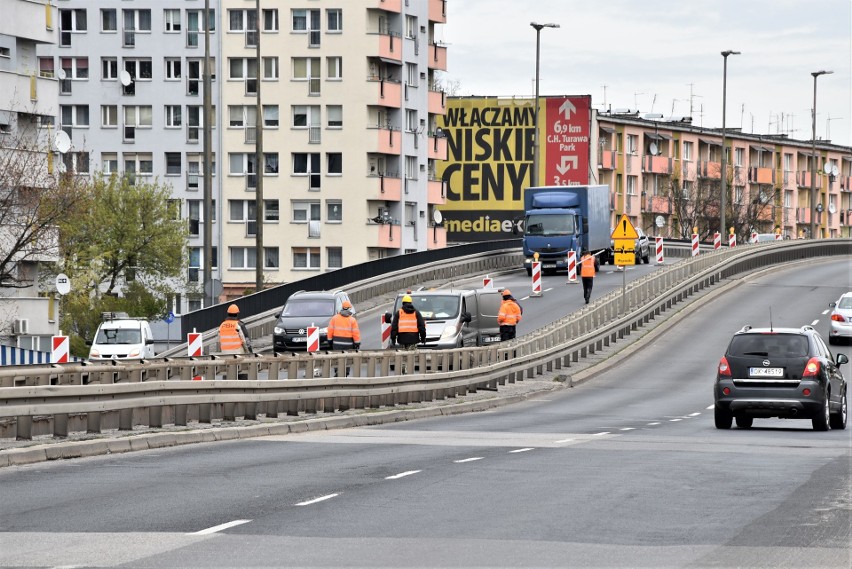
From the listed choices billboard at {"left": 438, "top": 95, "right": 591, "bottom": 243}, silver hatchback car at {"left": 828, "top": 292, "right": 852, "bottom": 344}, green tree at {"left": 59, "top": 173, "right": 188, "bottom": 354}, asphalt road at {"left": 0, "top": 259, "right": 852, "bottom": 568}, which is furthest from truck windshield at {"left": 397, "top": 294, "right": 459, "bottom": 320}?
billboard at {"left": 438, "top": 95, "right": 591, "bottom": 243}

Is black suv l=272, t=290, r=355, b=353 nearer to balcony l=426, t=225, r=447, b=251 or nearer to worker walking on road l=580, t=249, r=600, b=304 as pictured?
worker walking on road l=580, t=249, r=600, b=304

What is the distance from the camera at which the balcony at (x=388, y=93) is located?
10775 cm

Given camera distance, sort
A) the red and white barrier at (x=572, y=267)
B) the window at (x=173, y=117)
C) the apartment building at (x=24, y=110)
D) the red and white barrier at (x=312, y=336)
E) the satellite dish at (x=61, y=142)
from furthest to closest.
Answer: the window at (x=173, y=117) → the red and white barrier at (x=572, y=267) → the satellite dish at (x=61, y=142) → the apartment building at (x=24, y=110) → the red and white barrier at (x=312, y=336)

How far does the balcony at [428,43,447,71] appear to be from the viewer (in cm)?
11388

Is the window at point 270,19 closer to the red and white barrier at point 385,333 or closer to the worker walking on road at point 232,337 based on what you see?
the red and white barrier at point 385,333

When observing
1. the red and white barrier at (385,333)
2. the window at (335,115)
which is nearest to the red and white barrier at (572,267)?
the red and white barrier at (385,333)

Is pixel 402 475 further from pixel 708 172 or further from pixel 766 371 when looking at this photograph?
pixel 708 172

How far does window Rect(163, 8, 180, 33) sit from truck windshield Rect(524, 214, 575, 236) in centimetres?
4382

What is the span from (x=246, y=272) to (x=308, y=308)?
60.5 metres

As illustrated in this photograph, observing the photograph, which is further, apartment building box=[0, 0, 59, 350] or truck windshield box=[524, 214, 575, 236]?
truck windshield box=[524, 214, 575, 236]

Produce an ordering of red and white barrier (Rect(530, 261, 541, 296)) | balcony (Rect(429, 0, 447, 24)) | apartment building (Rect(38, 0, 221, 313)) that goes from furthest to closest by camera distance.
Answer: balcony (Rect(429, 0, 447, 24)) < apartment building (Rect(38, 0, 221, 313)) < red and white barrier (Rect(530, 261, 541, 296))

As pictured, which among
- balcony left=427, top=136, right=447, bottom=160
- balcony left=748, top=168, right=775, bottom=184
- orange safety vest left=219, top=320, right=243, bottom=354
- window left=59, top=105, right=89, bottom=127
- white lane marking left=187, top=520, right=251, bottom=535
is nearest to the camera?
white lane marking left=187, top=520, right=251, bottom=535

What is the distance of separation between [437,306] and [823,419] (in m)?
16.0

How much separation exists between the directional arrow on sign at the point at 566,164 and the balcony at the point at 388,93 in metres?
20.3
